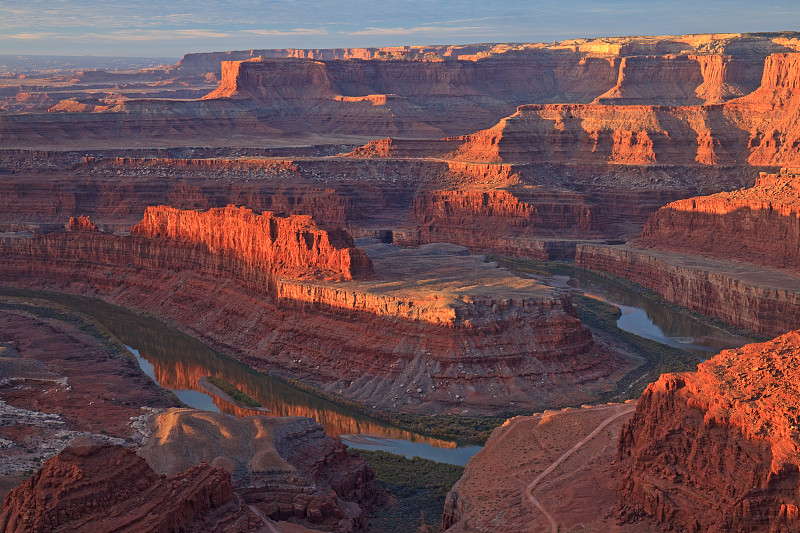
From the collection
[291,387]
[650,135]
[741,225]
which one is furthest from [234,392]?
[650,135]

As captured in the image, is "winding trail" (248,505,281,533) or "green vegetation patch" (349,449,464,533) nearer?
"winding trail" (248,505,281,533)

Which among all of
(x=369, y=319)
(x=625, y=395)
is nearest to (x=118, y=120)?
(x=369, y=319)

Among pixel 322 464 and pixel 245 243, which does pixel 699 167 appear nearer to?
pixel 245 243

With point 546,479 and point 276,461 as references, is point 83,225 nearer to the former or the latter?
point 276,461

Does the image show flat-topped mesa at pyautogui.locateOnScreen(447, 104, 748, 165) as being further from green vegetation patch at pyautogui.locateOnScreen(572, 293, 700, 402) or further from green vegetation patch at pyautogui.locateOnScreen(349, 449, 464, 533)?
green vegetation patch at pyautogui.locateOnScreen(349, 449, 464, 533)

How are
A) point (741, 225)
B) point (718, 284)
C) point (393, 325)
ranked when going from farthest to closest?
point (741, 225) < point (718, 284) < point (393, 325)

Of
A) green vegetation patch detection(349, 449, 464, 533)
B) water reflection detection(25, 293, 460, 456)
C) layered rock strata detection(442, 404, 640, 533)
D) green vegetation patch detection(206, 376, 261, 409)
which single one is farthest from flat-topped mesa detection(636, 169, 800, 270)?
layered rock strata detection(442, 404, 640, 533)

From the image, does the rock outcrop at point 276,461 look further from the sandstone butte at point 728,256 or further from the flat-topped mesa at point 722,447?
the sandstone butte at point 728,256
